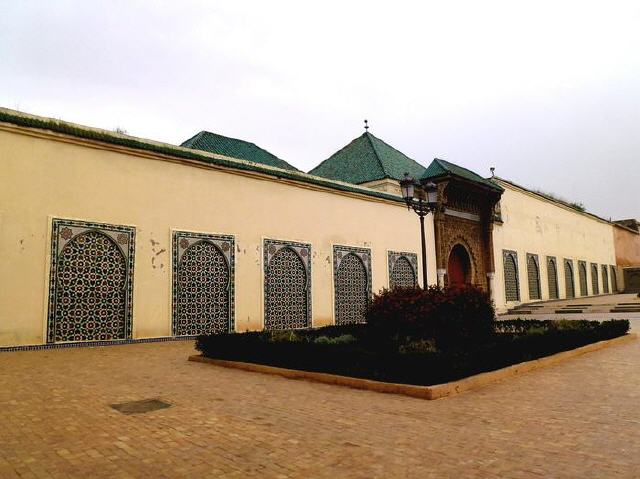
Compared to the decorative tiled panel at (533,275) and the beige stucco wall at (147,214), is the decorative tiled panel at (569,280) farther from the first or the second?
the beige stucco wall at (147,214)

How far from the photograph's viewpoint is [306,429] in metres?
3.42

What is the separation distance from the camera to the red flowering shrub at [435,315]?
691cm

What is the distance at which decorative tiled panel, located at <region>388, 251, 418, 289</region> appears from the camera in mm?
14383

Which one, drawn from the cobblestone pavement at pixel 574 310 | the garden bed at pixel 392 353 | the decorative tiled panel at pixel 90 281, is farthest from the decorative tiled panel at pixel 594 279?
the decorative tiled panel at pixel 90 281

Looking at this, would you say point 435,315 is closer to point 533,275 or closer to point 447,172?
point 447,172

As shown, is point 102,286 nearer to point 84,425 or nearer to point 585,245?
point 84,425

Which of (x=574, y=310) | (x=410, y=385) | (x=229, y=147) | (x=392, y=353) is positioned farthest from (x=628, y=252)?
(x=410, y=385)

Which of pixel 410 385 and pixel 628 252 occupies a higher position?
pixel 628 252

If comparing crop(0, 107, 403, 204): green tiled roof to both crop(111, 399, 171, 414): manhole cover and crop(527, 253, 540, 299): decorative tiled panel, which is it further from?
crop(527, 253, 540, 299): decorative tiled panel

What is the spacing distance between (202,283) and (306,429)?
711 cm

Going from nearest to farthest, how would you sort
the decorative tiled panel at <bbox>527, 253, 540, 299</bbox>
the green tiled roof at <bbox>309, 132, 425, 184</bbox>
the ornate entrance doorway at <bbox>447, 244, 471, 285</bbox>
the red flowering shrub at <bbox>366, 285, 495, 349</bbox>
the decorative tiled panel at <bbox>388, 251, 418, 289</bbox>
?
the red flowering shrub at <bbox>366, 285, 495, 349</bbox> → the decorative tiled panel at <bbox>388, 251, 418, 289</bbox> → the ornate entrance doorway at <bbox>447, 244, 471, 285</bbox> → the green tiled roof at <bbox>309, 132, 425, 184</bbox> → the decorative tiled panel at <bbox>527, 253, 540, 299</bbox>

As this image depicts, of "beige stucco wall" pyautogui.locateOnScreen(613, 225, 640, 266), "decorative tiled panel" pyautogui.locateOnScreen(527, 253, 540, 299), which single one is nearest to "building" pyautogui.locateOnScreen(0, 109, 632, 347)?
"decorative tiled panel" pyautogui.locateOnScreen(527, 253, 540, 299)

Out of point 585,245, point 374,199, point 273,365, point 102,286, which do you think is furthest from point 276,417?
point 585,245

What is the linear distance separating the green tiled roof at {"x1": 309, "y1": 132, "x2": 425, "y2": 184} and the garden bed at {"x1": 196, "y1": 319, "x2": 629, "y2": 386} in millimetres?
10832
